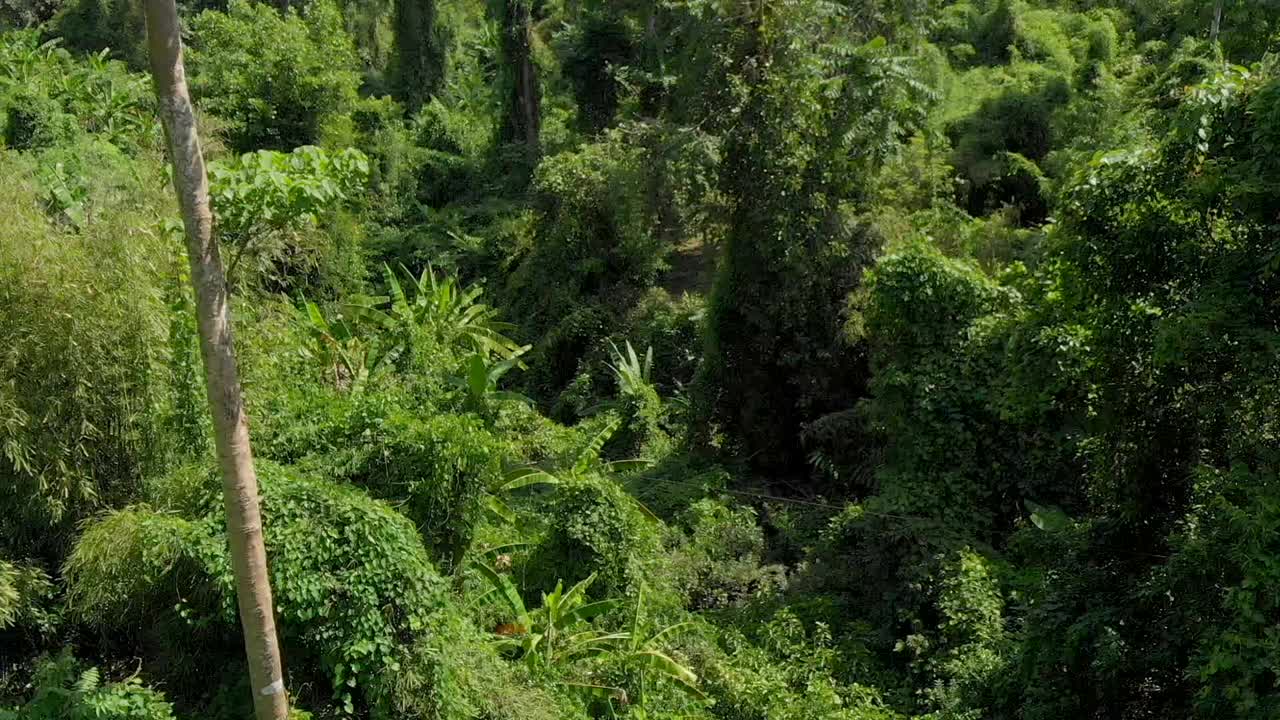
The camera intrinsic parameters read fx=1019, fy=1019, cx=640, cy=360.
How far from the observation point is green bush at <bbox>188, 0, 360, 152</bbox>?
17766 mm

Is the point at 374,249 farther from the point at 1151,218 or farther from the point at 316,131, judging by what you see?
the point at 1151,218

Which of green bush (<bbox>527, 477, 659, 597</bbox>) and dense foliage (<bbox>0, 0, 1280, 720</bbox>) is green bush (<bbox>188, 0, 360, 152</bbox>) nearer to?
dense foliage (<bbox>0, 0, 1280, 720</bbox>)

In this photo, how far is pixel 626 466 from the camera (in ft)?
40.2

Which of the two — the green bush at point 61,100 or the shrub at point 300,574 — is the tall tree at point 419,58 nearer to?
the green bush at point 61,100

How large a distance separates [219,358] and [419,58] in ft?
73.7

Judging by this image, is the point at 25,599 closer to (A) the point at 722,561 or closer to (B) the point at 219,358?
(B) the point at 219,358

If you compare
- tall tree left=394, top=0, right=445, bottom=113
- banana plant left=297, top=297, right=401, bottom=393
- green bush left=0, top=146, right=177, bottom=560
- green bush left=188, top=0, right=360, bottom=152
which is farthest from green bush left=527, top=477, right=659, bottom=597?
tall tree left=394, top=0, right=445, bottom=113

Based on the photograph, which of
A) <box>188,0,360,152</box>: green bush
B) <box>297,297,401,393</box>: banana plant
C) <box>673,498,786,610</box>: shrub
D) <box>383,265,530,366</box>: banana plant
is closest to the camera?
<box>673,498,786,610</box>: shrub

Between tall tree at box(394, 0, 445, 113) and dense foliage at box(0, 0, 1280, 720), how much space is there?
10.4m

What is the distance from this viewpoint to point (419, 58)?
1018 inches

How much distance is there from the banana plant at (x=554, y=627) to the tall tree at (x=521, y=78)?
49.5ft

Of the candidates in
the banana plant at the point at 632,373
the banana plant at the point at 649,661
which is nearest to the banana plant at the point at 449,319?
the banana plant at the point at 632,373

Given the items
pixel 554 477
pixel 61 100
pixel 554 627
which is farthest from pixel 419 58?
pixel 554 627

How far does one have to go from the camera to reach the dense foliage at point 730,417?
629 cm
